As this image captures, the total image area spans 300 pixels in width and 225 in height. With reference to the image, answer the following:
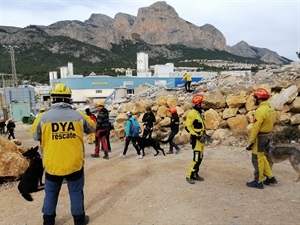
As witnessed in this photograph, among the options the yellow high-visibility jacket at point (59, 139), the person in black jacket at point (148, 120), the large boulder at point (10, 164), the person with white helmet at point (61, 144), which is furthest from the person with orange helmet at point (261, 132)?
the person in black jacket at point (148, 120)

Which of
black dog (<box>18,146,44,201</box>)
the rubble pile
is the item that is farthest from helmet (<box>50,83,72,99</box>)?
the rubble pile

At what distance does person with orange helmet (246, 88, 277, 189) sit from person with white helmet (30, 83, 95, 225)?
11.0 ft

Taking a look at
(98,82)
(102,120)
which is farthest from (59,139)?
(98,82)

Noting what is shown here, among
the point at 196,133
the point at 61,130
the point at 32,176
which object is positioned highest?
the point at 61,130

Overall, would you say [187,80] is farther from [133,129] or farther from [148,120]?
[133,129]

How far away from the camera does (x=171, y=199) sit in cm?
555

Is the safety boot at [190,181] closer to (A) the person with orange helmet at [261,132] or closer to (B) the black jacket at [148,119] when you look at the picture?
(A) the person with orange helmet at [261,132]

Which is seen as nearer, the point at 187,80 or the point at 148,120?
the point at 148,120

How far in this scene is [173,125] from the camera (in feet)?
33.8

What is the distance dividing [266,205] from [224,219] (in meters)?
1.02

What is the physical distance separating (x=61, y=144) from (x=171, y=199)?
2.50 m

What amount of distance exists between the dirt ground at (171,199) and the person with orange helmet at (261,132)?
0.38 meters

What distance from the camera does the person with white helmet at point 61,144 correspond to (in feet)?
12.9

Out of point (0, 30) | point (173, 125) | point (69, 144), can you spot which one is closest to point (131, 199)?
point (69, 144)
